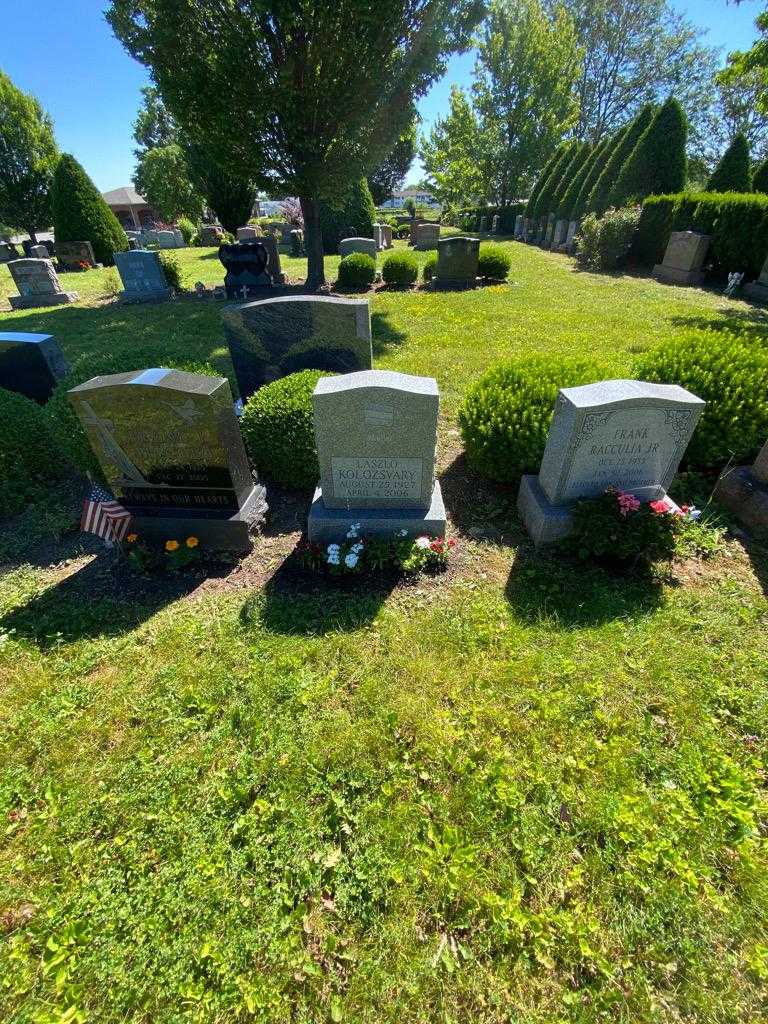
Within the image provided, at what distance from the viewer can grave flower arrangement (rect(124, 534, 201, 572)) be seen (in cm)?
395

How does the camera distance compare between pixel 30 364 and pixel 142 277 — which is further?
pixel 142 277

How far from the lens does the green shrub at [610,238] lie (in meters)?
15.6

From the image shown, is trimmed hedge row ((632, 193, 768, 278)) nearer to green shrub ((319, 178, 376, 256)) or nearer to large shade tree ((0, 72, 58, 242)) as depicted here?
green shrub ((319, 178, 376, 256))

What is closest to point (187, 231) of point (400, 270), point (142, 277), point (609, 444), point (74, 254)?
point (74, 254)

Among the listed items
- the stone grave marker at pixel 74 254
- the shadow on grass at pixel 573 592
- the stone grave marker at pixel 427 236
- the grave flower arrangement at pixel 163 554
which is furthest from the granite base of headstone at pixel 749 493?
the stone grave marker at pixel 74 254

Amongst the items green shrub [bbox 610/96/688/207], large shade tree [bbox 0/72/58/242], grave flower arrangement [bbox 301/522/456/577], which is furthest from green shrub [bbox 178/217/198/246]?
grave flower arrangement [bbox 301/522/456/577]

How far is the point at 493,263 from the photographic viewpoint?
13.9 metres

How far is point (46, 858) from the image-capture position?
Answer: 2.23m

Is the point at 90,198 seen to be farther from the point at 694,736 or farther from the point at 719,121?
the point at 719,121

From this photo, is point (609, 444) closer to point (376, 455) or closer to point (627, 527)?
point (627, 527)

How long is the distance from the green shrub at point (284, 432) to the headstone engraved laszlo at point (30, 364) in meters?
3.24

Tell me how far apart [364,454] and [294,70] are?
11535 mm

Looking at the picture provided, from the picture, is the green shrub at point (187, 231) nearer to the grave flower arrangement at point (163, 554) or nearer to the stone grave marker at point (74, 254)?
the stone grave marker at point (74, 254)

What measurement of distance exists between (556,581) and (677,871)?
6.58 feet
